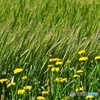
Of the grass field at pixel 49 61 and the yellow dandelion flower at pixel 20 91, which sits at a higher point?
the grass field at pixel 49 61

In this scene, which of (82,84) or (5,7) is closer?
(82,84)

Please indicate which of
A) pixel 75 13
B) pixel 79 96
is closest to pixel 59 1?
pixel 75 13

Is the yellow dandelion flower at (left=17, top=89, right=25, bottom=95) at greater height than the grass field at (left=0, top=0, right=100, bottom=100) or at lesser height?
lesser

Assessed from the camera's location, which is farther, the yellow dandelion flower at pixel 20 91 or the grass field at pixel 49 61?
the grass field at pixel 49 61

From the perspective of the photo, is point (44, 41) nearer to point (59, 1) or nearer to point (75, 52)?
point (75, 52)

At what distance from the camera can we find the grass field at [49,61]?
87.2 inches

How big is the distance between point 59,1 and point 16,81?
3.83 ft

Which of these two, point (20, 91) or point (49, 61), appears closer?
point (20, 91)

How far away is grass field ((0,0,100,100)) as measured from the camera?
2215 millimetres

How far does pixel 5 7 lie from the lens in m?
3.19

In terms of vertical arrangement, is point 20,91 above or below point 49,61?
below

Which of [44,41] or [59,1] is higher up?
[59,1]

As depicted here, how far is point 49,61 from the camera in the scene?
2.46 m

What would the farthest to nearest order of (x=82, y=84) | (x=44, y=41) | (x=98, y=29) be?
(x=98, y=29) < (x=44, y=41) < (x=82, y=84)
